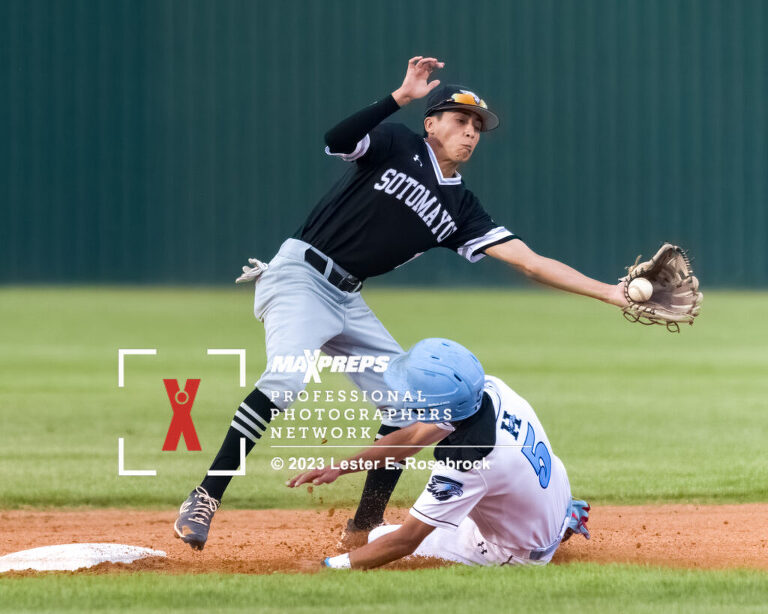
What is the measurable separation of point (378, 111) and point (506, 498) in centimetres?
152

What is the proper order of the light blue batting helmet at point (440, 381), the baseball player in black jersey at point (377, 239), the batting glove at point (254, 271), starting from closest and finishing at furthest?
the light blue batting helmet at point (440, 381)
the baseball player in black jersey at point (377, 239)
the batting glove at point (254, 271)

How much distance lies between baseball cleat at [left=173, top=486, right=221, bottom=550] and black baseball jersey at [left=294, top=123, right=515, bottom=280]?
1.10 meters

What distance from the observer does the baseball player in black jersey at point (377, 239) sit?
14.5 feet

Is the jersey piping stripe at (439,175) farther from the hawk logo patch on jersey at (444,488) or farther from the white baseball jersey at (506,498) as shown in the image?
the hawk logo patch on jersey at (444,488)

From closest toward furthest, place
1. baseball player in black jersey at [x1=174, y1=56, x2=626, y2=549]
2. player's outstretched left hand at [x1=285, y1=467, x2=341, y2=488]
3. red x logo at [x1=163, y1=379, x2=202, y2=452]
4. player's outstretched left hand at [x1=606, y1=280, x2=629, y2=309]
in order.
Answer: player's outstretched left hand at [x1=285, y1=467, x2=341, y2=488]
player's outstretched left hand at [x1=606, y1=280, x2=629, y2=309]
baseball player in black jersey at [x1=174, y1=56, x2=626, y2=549]
red x logo at [x1=163, y1=379, x2=202, y2=452]

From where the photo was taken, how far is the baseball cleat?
4.10 metres

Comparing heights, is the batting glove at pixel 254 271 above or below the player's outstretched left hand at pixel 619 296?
below

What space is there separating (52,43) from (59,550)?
17.6 meters

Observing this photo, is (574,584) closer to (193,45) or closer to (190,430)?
(190,430)

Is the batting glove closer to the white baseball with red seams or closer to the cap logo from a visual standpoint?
the cap logo

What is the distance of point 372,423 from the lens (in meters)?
9.34

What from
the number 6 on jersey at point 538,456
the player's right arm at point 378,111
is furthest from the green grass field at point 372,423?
the player's right arm at point 378,111

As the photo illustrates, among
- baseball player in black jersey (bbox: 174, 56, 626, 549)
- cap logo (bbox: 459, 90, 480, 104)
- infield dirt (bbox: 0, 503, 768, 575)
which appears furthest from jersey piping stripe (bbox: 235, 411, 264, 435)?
cap logo (bbox: 459, 90, 480, 104)

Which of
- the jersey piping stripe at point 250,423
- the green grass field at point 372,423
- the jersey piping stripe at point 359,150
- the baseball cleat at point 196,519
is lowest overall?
→ the green grass field at point 372,423
